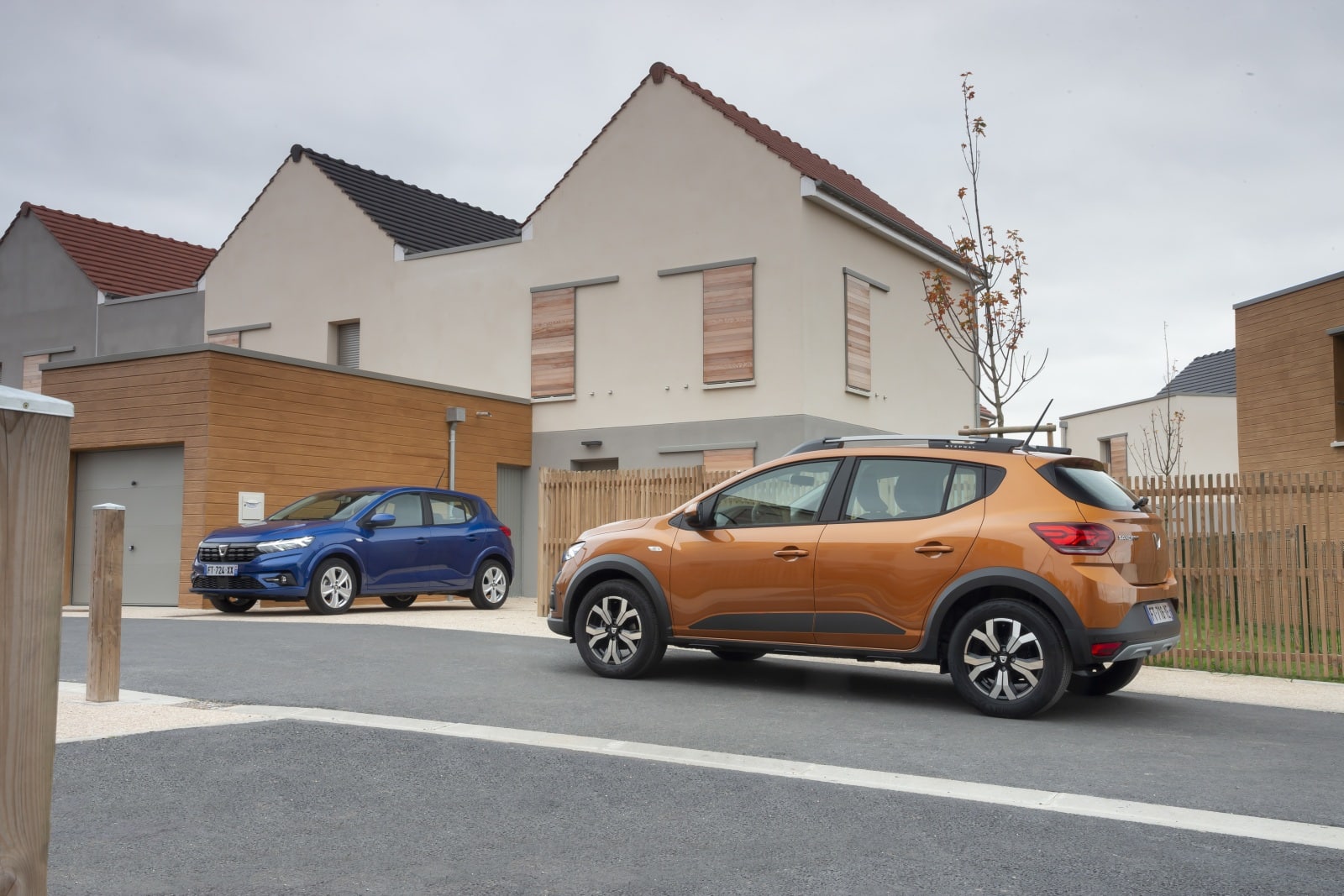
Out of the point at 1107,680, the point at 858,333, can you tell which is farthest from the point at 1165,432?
the point at 1107,680

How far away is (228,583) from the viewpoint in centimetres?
1533

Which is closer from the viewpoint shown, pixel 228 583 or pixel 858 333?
pixel 228 583

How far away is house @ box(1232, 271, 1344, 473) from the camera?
20.4 metres

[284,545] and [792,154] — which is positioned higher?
[792,154]

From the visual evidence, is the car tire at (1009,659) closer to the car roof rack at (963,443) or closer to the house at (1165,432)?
the car roof rack at (963,443)

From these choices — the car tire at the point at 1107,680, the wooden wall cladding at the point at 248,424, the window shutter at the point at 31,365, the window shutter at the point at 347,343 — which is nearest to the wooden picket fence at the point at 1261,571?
the car tire at the point at 1107,680

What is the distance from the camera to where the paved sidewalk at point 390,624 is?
7.13 metres

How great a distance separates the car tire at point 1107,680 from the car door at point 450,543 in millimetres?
9875

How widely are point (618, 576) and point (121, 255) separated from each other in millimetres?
27847

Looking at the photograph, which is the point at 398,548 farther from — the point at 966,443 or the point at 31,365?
the point at 31,365

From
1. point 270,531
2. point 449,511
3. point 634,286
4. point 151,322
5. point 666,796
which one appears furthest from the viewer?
point 151,322

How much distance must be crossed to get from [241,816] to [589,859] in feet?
5.01

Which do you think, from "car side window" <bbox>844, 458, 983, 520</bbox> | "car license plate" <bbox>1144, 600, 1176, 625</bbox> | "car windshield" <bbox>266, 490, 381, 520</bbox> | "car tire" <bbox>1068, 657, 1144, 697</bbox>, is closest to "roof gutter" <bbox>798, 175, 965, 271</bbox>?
"car windshield" <bbox>266, 490, 381, 520</bbox>

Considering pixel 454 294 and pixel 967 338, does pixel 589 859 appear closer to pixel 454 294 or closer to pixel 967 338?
pixel 967 338
